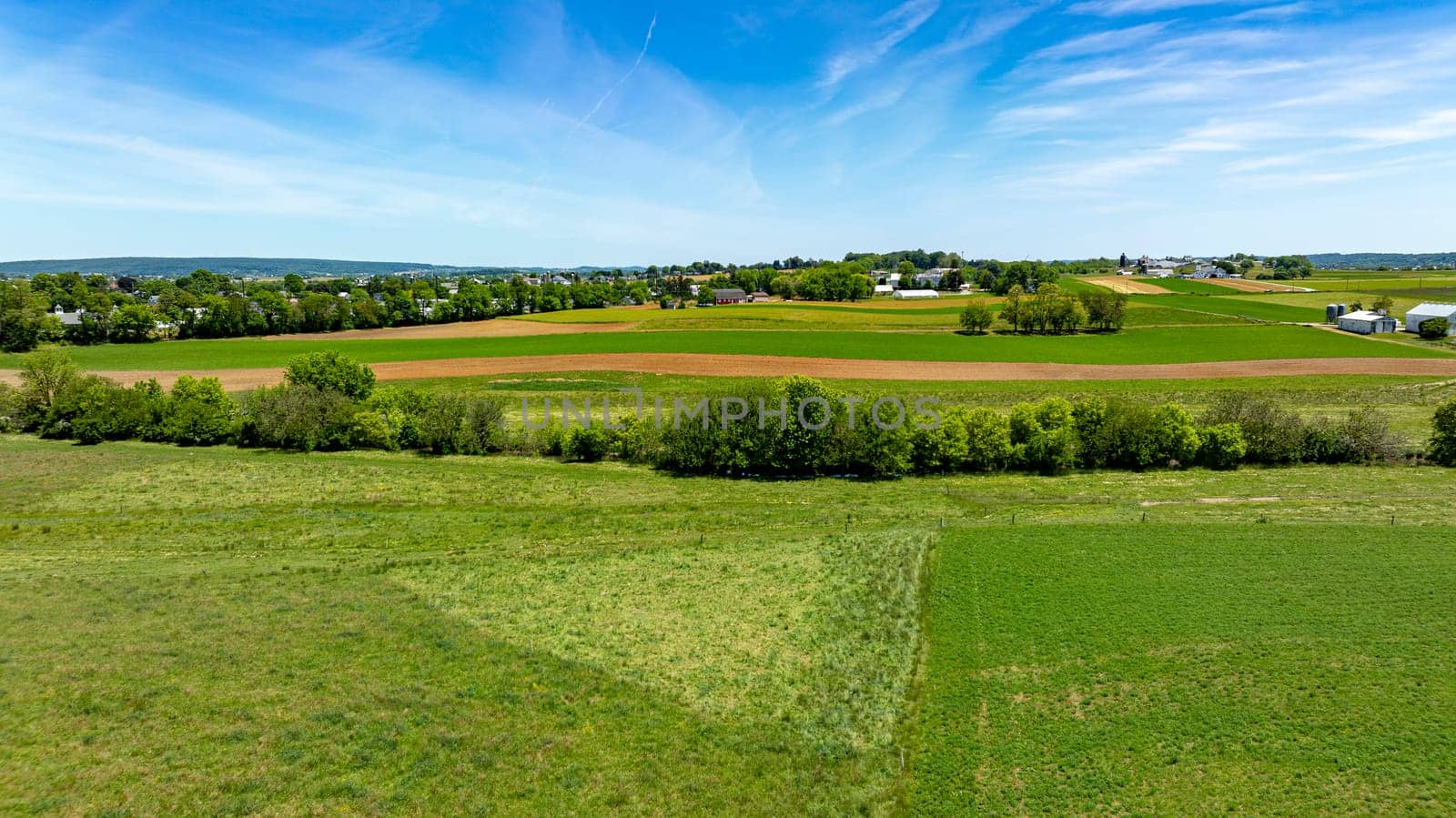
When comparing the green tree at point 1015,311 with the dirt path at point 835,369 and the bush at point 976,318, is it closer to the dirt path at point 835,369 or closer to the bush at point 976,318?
the bush at point 976,318

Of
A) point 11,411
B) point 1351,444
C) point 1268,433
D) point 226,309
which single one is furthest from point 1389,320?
point 226,309

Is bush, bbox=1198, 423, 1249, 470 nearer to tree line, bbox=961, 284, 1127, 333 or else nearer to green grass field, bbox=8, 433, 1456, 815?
green grass field, bbox=8, 433, 1456, 815

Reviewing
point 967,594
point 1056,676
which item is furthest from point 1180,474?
point 1056,676

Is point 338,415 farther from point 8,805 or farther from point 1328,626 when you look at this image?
point 1328,626

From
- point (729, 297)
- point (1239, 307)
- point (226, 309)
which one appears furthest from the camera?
point (729, 297)

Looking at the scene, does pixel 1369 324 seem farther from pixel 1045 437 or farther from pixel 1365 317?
pixel 1045 437

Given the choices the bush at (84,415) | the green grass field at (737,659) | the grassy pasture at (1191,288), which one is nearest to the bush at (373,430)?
the green grass field at (737,659)
